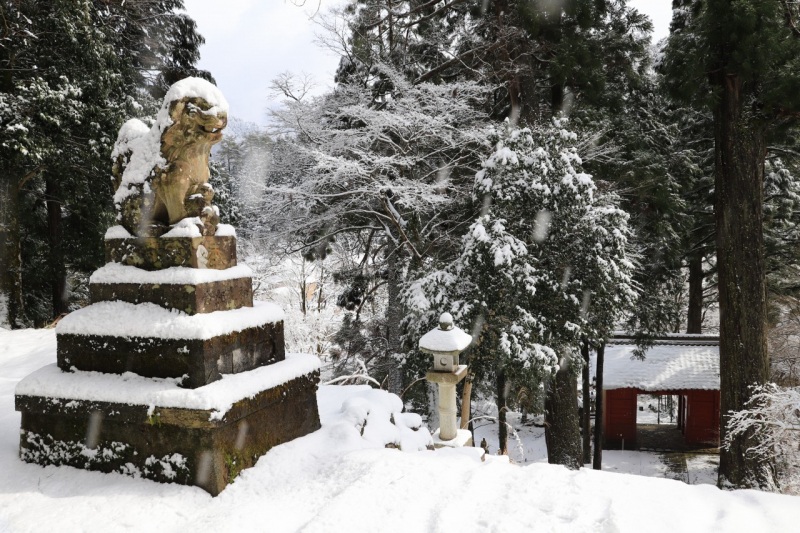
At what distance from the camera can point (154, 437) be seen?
2.77m

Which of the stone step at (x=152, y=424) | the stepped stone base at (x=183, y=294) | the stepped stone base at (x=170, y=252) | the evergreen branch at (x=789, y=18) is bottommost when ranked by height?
the stone step at (x=152, y=424)

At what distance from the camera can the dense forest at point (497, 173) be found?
8.02 metres

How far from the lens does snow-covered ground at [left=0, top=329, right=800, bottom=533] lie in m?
2.19

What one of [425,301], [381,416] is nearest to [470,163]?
[425,301]

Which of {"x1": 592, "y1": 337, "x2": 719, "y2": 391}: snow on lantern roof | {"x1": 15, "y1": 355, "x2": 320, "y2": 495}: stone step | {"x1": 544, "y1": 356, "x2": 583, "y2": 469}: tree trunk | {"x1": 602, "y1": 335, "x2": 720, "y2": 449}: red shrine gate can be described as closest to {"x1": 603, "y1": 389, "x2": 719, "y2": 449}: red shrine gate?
{"x1": 602, "y1": 335, "x2": 720, "y2": 449}: red shrine gate

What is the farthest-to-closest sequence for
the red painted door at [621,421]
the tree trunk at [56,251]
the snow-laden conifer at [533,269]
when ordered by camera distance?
the red painted door at [621,421]
the tree trunk at [56,251]
the snow-laden conifer at [533,269]

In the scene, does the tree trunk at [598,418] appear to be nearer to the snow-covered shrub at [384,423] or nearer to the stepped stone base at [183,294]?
the snow-covered shrub at [384,423]

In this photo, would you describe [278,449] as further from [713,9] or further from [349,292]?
[349,292]

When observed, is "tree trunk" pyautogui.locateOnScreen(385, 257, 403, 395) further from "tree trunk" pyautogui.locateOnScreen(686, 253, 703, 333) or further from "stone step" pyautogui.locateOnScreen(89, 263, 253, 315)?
"tree trunk" pyautogui.locateOnScreen(686, 253, 703, 333)

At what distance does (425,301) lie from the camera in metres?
8.20

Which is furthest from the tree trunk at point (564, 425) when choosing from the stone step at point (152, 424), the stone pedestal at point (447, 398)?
the stone step at point (152, 424)

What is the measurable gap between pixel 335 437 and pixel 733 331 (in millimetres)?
7611

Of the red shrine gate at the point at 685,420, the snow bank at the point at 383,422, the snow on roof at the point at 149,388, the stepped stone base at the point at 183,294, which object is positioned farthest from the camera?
the red shrine gate at the point at 685,420

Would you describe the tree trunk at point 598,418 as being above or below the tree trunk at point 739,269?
below
